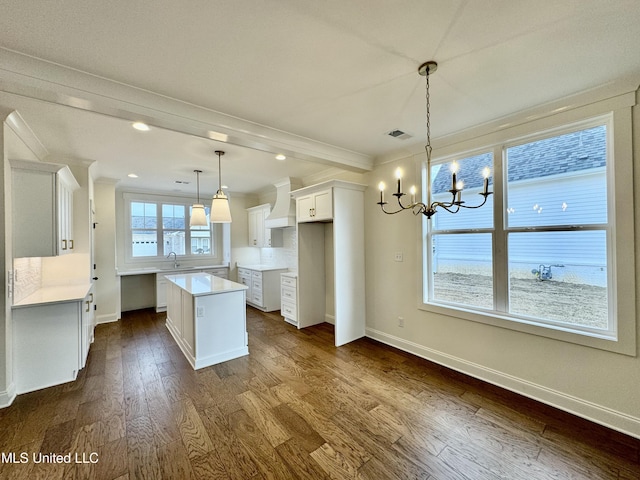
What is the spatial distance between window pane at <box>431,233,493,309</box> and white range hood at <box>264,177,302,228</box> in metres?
2.58

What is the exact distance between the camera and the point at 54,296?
116 inches

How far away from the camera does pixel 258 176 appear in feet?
16.1

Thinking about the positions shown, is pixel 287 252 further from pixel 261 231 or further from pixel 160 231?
pixel 160 231

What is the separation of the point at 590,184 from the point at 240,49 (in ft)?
9.66

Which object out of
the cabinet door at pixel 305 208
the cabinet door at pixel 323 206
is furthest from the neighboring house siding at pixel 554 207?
the cabinet door at pixel 305 208

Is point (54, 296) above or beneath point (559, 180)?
beneath

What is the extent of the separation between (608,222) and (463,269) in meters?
1.24

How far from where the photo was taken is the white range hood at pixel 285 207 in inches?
193

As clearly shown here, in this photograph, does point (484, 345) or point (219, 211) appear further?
point (219, 211)

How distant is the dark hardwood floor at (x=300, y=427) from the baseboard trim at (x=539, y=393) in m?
0.09

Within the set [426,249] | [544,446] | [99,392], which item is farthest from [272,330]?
[544,446]

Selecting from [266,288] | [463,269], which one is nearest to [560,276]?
[463,269]

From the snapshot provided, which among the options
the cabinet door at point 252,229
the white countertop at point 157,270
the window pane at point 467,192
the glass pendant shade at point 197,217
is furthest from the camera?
the cabinet door at point 252,229

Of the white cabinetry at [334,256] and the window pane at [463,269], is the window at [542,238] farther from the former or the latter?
the white cabinetry at [334,256]
